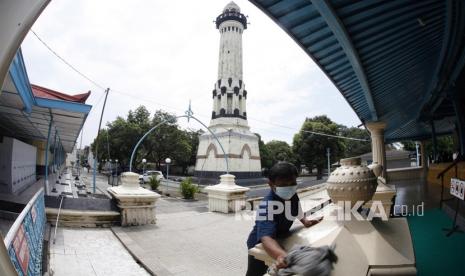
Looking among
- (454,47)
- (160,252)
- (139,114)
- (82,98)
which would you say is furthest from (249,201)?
(139,114)

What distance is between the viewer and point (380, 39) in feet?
14.8

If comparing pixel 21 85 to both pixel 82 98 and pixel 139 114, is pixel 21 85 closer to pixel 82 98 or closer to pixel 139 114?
pixel 82 98

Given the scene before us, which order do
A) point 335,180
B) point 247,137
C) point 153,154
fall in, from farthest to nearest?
1. point 153,154
2. point 247,137
3. point 335,180

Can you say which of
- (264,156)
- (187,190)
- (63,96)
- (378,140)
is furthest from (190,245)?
(264,156)

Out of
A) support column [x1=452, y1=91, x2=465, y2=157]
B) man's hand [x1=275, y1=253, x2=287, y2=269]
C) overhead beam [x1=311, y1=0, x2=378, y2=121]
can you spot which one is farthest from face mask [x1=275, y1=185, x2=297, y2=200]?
support column [x1=452, y1=91, x2=465, y2=157]

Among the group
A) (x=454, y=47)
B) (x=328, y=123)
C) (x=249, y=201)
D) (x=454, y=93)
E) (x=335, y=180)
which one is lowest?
(x=249, y=201)

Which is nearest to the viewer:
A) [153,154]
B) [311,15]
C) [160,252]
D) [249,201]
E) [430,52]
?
[311,15]

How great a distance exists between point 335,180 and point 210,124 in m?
29.8

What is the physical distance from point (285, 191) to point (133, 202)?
506cm

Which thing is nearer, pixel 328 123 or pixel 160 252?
pixel 160 252

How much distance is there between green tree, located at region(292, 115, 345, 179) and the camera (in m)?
33.8

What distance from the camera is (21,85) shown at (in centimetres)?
393

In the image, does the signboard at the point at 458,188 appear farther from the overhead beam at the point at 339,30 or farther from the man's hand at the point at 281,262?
the man's hand at the point at 281,262

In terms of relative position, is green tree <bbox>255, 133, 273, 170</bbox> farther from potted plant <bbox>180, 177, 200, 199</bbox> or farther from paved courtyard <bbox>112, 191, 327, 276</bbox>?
paved courtyard <bbox>112, 191, 327, 276</bbox>
